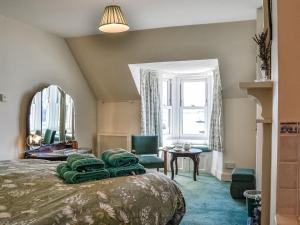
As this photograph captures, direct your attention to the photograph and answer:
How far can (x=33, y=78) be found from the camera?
4496 millimetres

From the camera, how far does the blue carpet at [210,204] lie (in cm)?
352

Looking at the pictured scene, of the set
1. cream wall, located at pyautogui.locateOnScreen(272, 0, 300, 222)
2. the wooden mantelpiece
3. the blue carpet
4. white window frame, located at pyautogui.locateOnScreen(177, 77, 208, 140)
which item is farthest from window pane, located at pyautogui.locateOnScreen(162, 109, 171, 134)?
cream wall, located at pyautogui.locateOnScreen(272, 0, 300, 222)

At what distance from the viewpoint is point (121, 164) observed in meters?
2.39

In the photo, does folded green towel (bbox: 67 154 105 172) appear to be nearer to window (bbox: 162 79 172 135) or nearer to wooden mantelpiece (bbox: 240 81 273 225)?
wooden mantelpiece (bbox: 240 81 273 225)

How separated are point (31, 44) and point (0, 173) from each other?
8.81ft

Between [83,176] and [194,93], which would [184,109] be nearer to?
[194,93]

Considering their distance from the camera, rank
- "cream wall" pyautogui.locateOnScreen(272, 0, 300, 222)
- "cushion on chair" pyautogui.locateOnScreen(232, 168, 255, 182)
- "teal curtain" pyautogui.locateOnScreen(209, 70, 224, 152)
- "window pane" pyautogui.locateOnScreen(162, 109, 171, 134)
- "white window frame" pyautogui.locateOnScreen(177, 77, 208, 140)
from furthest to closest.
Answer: "window pane" pyautogui.locateOnScreen(162, 109, 171, 134) → "white window frame" pyautogui.locateOnScreen(177, 77, 208, 140) → "teal curtain" pyautogui.locateOnScreen(209, 70, 224, 152) → "cushion on chair" pyautogui.locateOnScreen(232, 168, 255, 182) → "cream wall" pyautogui.locateOnScreen(272, 0, 300, 222)

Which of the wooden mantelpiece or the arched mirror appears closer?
the wooden mantelpiece

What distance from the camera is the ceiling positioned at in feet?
11.4

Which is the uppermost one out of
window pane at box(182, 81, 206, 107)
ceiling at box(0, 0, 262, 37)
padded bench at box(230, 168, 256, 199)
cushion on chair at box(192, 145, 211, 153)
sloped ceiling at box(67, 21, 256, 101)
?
ceiling at box(0, 0, 262, 37)

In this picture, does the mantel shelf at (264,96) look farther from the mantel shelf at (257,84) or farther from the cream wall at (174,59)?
the cream wall at (174,59)

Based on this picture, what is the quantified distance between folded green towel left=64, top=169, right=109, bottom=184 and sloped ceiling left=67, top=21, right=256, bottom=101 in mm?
2904

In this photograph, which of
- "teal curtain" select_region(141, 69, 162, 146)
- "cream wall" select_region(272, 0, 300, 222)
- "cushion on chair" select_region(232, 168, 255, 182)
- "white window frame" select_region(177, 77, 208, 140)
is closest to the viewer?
"cream wall" select_region(272, 0, 300, 222)

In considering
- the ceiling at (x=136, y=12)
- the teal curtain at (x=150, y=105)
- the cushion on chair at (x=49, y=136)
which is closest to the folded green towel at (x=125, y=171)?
the ceiling at (x=136, y=12)
